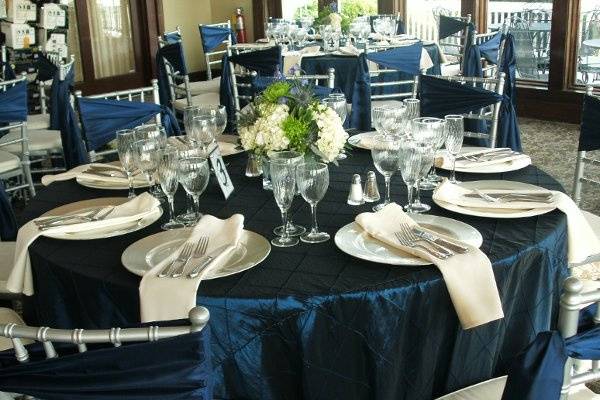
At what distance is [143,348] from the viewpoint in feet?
3.87

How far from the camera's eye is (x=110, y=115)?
331 cm

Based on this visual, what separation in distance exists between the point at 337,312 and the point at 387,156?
630 millimetres

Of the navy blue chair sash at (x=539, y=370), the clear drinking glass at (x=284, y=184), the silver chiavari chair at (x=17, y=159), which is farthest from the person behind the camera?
the silver chiavari chair at (x=17, y=159)

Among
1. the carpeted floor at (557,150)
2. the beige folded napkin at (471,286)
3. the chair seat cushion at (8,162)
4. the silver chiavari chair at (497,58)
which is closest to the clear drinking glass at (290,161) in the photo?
the beige folded napkin at (471,286)

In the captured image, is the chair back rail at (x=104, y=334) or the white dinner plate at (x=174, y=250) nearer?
the chair back rail at (x=104, y=334)

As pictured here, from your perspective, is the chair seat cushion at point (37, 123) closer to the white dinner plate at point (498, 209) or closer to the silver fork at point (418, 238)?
the white dinner plate at point (498, 209)

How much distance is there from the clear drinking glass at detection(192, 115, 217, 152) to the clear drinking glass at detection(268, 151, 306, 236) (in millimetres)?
576

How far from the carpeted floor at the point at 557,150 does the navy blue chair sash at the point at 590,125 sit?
1615mm

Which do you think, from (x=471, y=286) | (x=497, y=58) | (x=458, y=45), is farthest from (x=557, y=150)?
(x=471, y=286)

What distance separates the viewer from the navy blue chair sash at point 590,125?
110 inches

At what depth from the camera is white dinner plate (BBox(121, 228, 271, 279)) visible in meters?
1.69

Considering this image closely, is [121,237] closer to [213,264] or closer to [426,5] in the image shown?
[213,264]

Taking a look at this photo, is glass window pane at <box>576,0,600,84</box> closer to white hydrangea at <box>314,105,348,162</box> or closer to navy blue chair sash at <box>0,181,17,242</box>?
white hydrangea at <box>314,105,348,162</box>

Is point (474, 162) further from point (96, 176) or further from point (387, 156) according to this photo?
point (96, 176)
